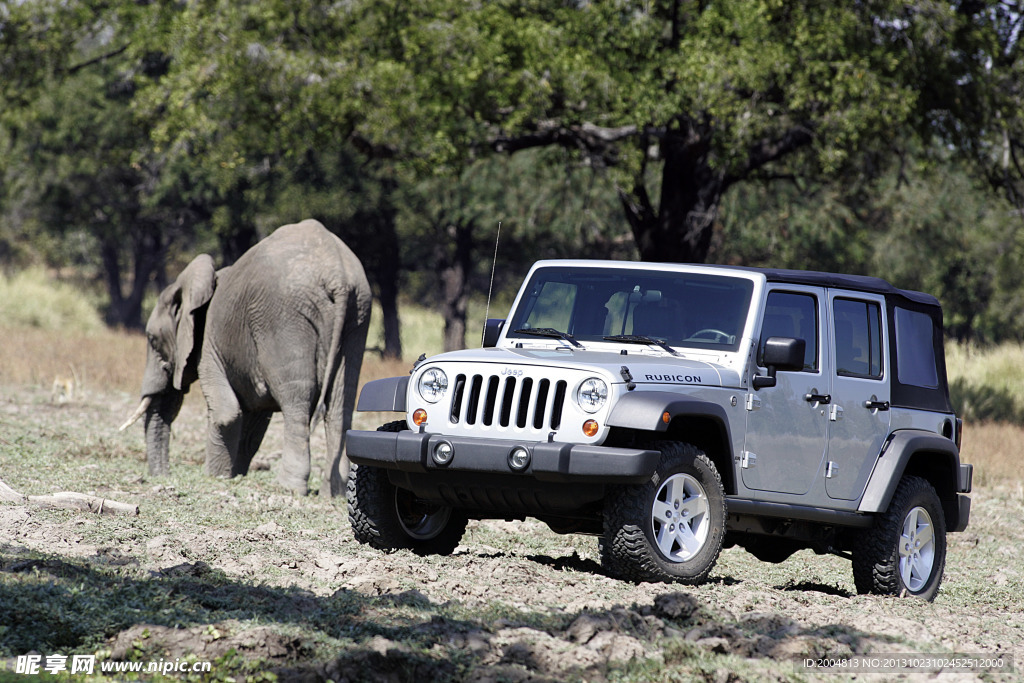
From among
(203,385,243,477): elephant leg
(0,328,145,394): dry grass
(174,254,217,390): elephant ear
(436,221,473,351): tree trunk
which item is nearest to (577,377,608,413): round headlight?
(203,385,243,477): elephant leg

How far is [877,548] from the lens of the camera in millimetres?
7773

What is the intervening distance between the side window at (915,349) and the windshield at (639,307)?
139cm

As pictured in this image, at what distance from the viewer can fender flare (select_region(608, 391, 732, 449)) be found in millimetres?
6336

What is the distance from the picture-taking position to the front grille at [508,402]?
21.6ft

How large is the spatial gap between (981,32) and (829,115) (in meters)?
2.64

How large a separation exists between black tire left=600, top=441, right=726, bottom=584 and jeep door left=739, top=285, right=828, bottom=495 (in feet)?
1.31

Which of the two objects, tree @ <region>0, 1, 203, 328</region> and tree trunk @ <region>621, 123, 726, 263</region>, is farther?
tree @ <region>0, 1, 203, 328</region>

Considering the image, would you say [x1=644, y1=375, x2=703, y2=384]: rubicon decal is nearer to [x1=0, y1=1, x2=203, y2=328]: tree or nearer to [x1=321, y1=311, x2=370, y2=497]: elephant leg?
[x1=321, y1=311, x2=370, y2=497]: elephant leg

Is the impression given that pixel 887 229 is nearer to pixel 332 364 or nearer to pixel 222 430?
pixel 332 364

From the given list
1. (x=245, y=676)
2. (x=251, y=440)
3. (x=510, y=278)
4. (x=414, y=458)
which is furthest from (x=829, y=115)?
(x=510, y=278)

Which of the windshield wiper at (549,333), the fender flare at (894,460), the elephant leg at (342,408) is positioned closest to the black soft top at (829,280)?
the fender flare at (894,460)

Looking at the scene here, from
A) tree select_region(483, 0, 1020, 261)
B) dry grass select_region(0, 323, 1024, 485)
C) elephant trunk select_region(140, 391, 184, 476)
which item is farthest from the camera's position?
tree select_region(483, 0, 1020, 261)

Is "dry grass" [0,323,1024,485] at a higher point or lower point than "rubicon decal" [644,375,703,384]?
lower

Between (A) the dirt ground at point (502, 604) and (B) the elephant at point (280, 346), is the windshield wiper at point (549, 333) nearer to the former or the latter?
(A) the dirt ground at point (502, 604)
